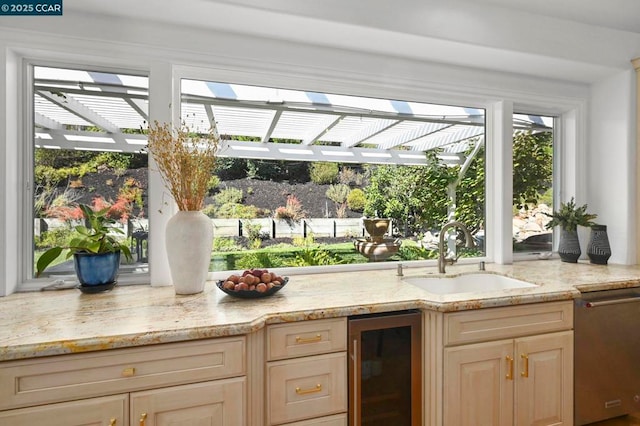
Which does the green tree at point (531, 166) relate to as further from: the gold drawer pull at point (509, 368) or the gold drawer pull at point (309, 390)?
the gold drawer pull at point (309, 390)

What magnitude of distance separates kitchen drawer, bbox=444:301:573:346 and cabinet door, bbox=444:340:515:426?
44mm

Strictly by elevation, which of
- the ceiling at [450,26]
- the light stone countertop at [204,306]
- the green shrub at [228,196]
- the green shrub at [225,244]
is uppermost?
the ceiling at [450,26]

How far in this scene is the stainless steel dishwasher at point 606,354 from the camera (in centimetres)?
191

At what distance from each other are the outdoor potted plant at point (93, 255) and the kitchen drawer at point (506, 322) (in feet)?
5.40

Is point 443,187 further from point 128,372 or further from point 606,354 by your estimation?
point 128,372

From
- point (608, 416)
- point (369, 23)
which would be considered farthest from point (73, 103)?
point (608, 416)

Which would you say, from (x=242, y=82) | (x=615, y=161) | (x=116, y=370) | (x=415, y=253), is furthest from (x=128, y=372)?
(x=615, y=161)

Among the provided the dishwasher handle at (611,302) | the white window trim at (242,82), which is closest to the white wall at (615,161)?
the white window trim at (242,82)

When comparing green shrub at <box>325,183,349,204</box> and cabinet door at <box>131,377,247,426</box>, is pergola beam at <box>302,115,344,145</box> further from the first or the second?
cabinet door at <box>131,377,247,426</box>

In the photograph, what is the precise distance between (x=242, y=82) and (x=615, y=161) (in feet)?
8.98

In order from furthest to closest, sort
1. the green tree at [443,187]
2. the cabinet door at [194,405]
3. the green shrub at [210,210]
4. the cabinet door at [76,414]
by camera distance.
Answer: the green tree at [443,187]
the green shrub at [210,210]
the cabinet door at [194,405]
the cabinet door at [76,414]

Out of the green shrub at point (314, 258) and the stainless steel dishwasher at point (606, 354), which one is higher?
the green shrub at point (314, 258)

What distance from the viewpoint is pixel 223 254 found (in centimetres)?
214

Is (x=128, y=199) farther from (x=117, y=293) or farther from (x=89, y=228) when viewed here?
(x=117, y=293)
